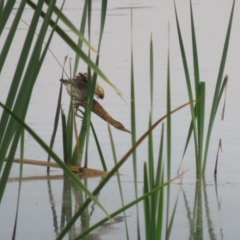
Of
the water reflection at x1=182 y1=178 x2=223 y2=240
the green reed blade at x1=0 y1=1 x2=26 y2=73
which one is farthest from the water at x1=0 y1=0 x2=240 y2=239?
the green reed blade at x1=0 y1=1 x2=26 y2=73

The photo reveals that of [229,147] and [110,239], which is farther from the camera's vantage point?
[229,147]

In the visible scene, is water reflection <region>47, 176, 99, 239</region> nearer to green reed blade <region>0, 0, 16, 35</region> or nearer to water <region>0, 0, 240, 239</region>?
water <region>0, 0, 240, 239</region>

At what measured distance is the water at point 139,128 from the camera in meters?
2.33

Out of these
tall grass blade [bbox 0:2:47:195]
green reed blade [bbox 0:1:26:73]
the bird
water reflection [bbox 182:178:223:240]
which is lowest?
water reflection [bbox 182:178:223:240]

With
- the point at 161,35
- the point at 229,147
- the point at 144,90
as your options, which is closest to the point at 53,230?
the point at 229,147

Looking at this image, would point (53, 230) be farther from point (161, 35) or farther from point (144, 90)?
point (161, 35)

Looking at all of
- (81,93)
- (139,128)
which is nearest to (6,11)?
(81,93)

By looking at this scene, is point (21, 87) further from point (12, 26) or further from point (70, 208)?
point (70, 208)

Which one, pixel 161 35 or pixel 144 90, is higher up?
pixel 161 35

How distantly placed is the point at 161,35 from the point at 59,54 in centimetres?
116

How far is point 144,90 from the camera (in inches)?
175

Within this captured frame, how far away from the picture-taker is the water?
233 centimetres

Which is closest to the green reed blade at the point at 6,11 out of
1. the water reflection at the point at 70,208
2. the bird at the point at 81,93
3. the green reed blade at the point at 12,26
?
the green reed blade at the point at 12,26

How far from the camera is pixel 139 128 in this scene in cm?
357
